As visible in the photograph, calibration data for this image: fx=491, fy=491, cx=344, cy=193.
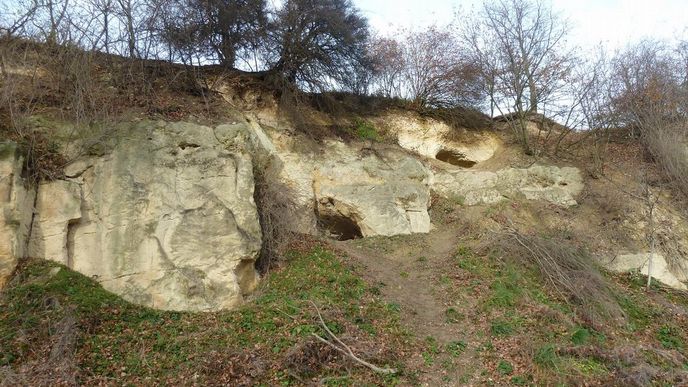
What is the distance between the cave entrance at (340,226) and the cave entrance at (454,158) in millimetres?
5521

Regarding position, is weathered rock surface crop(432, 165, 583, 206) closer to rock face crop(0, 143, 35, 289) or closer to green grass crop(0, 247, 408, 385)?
green grass crop(0, 247, 408, 385)

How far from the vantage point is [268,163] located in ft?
46.0

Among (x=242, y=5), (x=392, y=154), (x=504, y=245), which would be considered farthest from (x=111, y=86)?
(x=504, y=245)

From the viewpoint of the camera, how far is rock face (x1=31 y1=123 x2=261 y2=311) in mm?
9805

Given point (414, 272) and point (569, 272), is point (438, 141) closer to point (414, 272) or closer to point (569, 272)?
point (414, 272)

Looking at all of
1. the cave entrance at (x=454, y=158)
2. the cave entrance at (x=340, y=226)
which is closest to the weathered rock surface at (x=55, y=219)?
the cave entrance at (x=340, y=226)

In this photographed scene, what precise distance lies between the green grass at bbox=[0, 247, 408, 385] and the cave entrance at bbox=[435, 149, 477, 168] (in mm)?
10894

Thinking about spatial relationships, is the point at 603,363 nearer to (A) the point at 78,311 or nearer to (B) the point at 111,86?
(A) the point at 78,311

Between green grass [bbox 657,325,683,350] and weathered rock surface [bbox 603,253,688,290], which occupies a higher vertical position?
weathered rock surface [bbox 603,253,688,290]

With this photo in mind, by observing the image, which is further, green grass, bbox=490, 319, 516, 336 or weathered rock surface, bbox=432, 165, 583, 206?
weathered rock surface, bbox=432, 165, 583, 206

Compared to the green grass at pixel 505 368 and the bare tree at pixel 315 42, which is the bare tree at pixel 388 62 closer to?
the bare tree at pixel 315 42

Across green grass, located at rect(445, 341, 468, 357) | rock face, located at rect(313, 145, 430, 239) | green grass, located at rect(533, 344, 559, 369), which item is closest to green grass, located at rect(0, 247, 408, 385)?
green grass, located at rect(445, 341, 468, 357)

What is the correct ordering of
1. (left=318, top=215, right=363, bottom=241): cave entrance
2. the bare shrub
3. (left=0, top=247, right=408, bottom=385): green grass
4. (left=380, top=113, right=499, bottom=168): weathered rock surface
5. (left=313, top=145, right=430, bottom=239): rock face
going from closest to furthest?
(left=0, top=247, right=408, bottom=385): green grass
the bare shrub
(left=313, top=145, right=430, bottom=239): rock face
(left=318, top=215, right=363, bottom=241): cave entrance
(left=380, top=113, right=499, bottom=168): weathered rock surface

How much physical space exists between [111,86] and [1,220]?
487 cm
